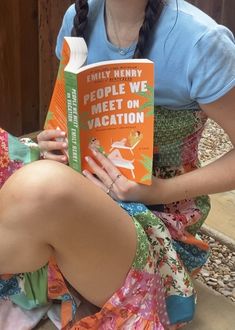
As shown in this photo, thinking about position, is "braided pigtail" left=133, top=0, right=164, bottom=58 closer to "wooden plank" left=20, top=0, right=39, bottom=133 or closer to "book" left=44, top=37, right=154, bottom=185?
"book" left=44, top=37, right=154, bottom=185

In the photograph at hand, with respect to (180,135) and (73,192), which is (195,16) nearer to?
(180,135)

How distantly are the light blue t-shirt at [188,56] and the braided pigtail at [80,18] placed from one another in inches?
2.8

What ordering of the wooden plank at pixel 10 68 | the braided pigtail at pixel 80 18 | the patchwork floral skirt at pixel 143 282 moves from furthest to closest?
the wooden plank at pixel 10 68 → the braided pigtail at pixel 80 18 → the patchwork floral skirt at pixel 143 282

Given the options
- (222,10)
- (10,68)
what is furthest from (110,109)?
(222,10)

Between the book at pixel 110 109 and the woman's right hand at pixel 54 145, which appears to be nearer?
the book at pixel 110 109

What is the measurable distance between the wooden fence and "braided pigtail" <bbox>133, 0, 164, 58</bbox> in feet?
3.51

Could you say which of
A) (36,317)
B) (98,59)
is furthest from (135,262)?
(98,59)

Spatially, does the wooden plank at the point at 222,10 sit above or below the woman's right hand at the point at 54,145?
below

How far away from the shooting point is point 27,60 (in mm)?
2129

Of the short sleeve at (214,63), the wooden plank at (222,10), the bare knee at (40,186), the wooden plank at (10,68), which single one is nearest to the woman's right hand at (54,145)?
the bare knee at (40,186)

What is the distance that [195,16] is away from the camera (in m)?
1.03

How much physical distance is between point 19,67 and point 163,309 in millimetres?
1284

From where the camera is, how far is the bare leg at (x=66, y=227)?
3.00 feet

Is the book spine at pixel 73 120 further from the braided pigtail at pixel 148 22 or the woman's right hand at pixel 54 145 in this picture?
the braided pigtail at pixel 148 22
